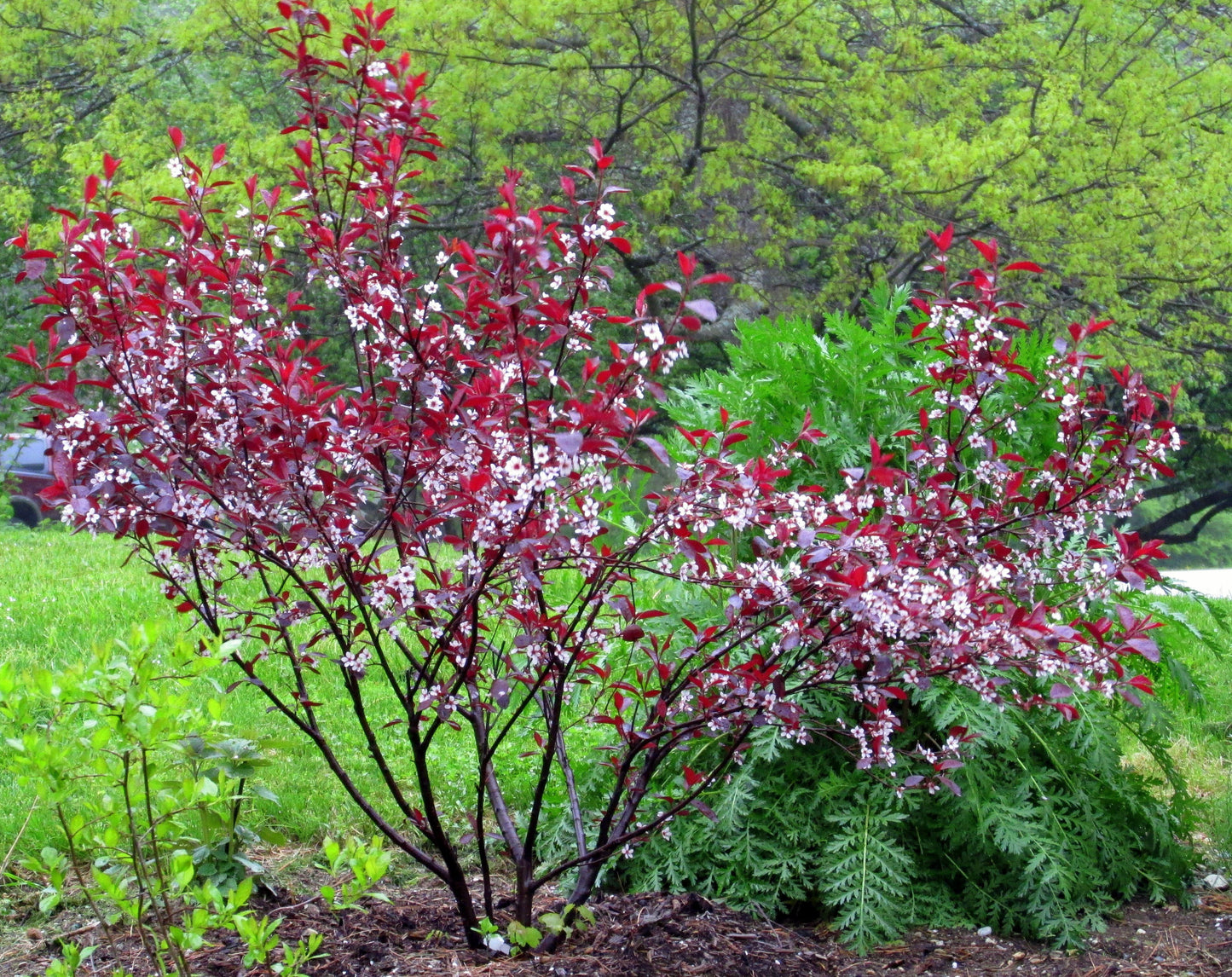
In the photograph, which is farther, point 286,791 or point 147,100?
point 147,100

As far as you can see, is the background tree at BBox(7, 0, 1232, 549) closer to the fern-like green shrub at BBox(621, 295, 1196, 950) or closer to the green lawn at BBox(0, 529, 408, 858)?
the green lawn at BBox(0, 529, 408, 858)

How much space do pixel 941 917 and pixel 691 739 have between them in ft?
2.58

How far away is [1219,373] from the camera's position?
10500mm

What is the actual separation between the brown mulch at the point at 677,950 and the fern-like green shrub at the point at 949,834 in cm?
7

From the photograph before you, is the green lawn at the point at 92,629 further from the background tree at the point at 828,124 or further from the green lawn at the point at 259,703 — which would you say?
the background tree at the point at 828,124

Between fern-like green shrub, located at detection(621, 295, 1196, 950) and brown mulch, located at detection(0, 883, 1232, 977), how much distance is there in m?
0.07

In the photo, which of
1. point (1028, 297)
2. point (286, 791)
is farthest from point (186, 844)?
point (1028, 297)

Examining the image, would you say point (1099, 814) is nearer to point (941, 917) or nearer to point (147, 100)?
point (941, 917)

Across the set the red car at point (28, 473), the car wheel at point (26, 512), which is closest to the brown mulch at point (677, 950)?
the red car at point (28, 473)

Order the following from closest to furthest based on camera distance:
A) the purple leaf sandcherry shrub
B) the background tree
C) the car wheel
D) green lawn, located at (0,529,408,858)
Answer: the purple leaf sandcherry shrub < green lawn, located at (0,529,408,858) < the background tree < the car wheel

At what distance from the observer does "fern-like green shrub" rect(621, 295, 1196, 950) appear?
111 inches

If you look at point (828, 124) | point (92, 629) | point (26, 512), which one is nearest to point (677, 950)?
point (92, 629)

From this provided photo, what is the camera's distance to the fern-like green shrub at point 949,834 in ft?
9.29

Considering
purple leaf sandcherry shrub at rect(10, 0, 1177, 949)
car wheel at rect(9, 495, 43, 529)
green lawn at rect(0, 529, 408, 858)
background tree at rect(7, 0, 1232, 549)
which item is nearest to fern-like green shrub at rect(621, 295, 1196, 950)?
purple leaf sandcherry shrub at rect(10, 0, 1177, 949)
